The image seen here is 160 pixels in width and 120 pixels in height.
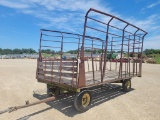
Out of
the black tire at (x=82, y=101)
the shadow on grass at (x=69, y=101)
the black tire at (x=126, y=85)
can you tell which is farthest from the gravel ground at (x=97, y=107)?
the black tire at (x=126, y=85)

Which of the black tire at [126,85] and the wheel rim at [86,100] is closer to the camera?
the wheel rim at [86,100]

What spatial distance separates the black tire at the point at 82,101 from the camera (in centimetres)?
531

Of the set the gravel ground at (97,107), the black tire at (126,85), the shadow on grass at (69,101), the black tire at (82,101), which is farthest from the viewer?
the black tire at (126,85)

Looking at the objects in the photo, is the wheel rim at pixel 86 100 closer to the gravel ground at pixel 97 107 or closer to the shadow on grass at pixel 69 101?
the gravel ground at pixel 97 107

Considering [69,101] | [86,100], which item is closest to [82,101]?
[86,100]

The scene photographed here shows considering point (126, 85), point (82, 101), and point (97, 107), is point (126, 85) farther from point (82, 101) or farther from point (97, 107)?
point (82, 101)

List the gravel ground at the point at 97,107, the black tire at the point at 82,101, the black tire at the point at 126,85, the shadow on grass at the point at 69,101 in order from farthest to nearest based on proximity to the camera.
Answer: the black tire at the point at 126,85 < the shadow on grass at the point at 69,101 < the black tire at the point at 82,101 < the gravel ground at the point at 97,107

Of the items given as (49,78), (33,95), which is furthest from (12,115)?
(33,95)

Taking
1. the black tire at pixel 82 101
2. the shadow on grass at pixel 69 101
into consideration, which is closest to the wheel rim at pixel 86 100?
the black tire at pixel 82 101

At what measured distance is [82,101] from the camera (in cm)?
557

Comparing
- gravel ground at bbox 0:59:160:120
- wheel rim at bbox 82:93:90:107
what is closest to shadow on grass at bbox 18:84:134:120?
gravel ground at bbox 0:59:160:120

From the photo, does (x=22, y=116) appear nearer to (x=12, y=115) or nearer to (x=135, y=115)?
(x=12, y=115)

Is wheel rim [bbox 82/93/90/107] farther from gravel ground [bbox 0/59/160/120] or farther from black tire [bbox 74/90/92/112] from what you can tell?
gravel ground [bbox 0/59/160/120]

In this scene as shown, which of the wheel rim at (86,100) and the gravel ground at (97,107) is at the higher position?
the wheel rim at (86,100)
